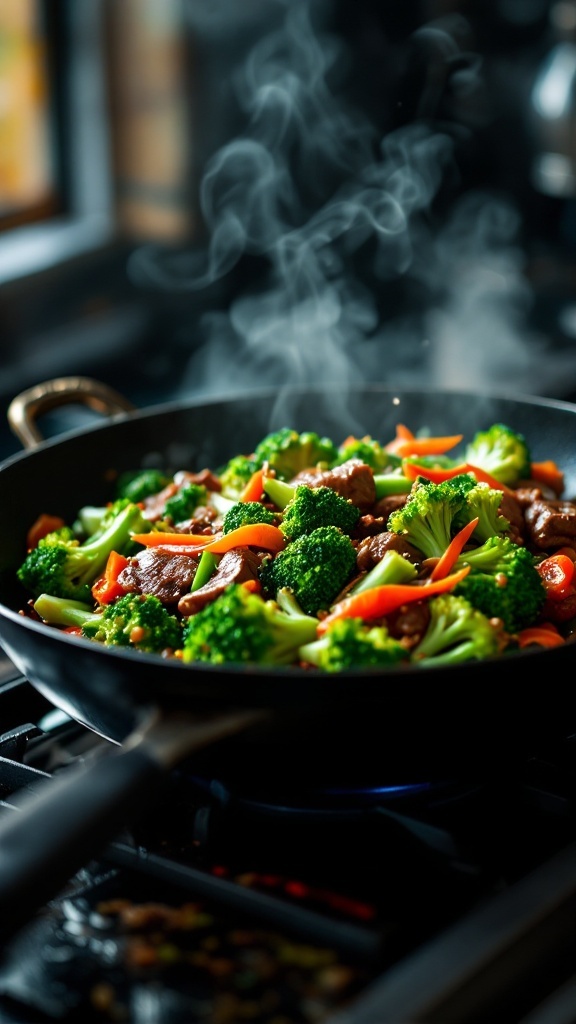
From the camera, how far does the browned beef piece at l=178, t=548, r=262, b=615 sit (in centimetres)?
145

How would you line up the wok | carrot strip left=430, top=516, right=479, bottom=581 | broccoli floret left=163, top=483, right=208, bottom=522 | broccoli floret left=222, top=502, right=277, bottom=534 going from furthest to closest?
1. broccoli floret left=163, top=483, right=208, bottom=522
2. broccoli floret left=222, top=502, right=277, bottom=534
3. carrot strip left=430, top=516, right=479, bottom=581
4. the wok

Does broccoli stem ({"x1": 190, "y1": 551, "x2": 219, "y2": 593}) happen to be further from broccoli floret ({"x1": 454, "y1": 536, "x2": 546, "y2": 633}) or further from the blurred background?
the blurred background

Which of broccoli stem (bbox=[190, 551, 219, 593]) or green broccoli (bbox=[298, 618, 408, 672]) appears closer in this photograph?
green broccoli (bbox=[298, 618, 408, 672])

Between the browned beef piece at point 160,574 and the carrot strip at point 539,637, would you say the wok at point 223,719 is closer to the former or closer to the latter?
the carrot strip at point 539,637

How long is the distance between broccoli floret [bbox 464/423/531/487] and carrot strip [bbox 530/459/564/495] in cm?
2

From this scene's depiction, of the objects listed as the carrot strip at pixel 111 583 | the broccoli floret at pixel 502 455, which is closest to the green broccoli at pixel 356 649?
the carrot strip at pixel 111 583

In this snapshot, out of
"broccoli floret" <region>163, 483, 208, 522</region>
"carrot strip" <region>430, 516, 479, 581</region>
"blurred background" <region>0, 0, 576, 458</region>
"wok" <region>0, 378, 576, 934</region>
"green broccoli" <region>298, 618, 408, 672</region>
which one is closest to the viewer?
"wok" <region>0, 378, 576, 934</region>

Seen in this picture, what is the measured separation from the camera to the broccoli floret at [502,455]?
1876 mm

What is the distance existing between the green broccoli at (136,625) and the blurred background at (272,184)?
197 centimetres

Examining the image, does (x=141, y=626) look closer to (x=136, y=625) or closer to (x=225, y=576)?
(x=136, y=625)

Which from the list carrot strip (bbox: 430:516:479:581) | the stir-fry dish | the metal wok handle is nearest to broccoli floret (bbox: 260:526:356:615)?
the stir-fry dish

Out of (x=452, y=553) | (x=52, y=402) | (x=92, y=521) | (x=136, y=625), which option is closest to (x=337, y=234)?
(x=52, y=402)

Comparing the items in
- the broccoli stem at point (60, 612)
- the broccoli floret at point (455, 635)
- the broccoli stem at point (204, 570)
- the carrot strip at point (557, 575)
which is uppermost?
the broccoli stem at point (204, 570)

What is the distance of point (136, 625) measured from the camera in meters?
1.43
